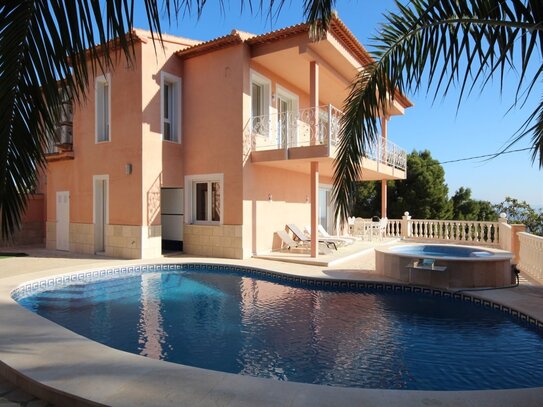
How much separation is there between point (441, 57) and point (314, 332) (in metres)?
5.01

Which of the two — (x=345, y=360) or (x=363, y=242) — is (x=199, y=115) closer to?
(x=363, y=242)

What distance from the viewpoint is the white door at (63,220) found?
1692 centimetres

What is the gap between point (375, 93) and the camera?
195 inches

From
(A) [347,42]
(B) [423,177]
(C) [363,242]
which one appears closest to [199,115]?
(A) [347,42]

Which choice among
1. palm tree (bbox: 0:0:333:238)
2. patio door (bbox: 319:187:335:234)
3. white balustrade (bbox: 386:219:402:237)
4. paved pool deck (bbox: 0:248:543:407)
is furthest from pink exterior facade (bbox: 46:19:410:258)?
palm tree (bbox: 0:0:333:238)

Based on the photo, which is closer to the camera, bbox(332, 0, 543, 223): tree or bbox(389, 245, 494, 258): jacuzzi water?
bbox(332, 0, 543, 223): tree

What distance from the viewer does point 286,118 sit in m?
13.9

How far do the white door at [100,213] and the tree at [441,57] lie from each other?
1355 centimetres

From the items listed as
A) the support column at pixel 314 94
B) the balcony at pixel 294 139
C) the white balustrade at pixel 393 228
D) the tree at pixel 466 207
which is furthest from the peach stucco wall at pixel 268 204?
the tree at pixel 466 207

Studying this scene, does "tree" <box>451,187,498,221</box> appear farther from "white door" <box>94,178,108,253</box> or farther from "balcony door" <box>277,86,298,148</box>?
"white door" <box>94,178,108,253</box>

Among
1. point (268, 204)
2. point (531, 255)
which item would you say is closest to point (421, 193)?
point (268, 204)

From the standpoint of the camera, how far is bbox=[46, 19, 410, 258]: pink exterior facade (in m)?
13.7

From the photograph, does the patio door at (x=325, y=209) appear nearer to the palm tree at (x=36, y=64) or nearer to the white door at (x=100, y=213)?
the white door at (x=100, y=213)

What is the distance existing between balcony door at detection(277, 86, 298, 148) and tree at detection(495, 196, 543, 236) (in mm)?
25742
